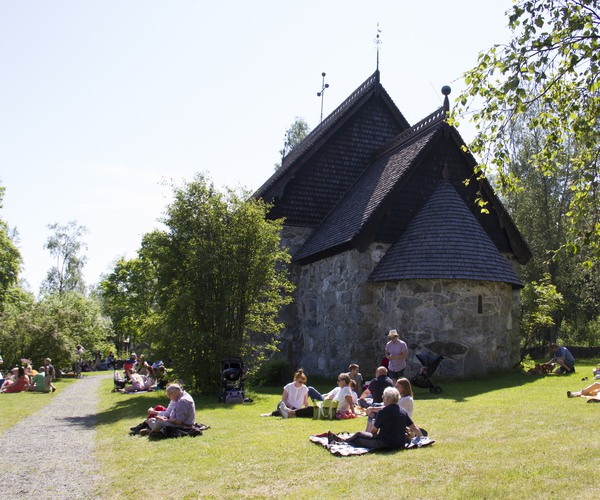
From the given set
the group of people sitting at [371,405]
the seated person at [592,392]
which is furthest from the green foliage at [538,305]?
the group of people sitting at [371,405]

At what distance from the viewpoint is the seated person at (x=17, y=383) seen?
21125 mm

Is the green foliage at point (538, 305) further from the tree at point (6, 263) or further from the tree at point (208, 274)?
the tree at point (6, 263)

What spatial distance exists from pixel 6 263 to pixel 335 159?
27560mm

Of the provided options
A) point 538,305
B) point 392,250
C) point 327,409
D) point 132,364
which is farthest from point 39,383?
point 538,305

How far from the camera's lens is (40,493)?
6973 millimetres

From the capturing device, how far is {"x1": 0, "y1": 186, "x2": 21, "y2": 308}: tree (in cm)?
3947

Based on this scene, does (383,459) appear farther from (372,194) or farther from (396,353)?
(372,194)

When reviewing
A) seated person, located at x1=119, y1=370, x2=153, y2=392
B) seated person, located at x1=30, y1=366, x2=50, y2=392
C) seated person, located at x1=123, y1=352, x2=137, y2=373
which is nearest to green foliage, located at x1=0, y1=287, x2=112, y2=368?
seated person, located at x1=123, y1=352, x2=137, y2=373

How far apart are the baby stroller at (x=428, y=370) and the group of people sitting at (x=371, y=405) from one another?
1736 millimetres

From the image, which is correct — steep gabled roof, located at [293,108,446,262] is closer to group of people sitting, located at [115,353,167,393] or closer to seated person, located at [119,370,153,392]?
group of people sitting, located at [115,353,167,393]

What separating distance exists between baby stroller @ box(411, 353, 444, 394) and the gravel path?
8.07m

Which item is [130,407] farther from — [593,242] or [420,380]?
[593,242]

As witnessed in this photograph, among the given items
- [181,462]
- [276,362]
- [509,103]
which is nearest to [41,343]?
[276,362]

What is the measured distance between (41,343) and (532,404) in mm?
24784
